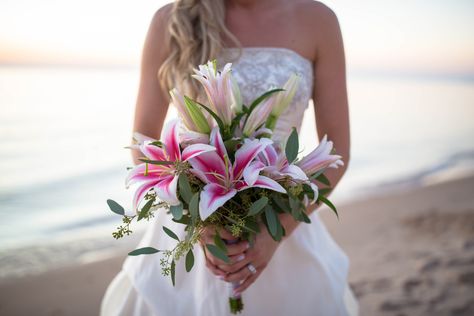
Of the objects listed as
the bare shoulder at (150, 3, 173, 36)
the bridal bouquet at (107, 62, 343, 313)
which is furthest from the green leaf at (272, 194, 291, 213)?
the bare shoulder at (150, 3, 173, 36)

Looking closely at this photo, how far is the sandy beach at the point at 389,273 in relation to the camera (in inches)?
143

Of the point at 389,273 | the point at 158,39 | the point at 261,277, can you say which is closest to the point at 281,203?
the point at 261,277

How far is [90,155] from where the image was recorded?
8156 millimetres

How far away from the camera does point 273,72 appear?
209cm

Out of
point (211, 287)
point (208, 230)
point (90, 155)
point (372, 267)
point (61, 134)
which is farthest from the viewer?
point (61, 134)

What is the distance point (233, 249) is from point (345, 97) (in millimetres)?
1066

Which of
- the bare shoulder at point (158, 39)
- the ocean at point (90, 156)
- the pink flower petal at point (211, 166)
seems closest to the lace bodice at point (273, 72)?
the bare shoulder at point (158, 39)

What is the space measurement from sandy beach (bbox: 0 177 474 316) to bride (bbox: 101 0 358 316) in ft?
5.95

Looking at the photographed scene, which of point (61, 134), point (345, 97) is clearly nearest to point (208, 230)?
point (345, 97)

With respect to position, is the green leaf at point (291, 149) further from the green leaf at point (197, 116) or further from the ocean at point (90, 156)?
the ocean at point (90, 156)

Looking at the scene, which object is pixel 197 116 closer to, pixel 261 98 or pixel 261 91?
pixel 261 98

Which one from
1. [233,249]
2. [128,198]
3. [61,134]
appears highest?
[233,249]

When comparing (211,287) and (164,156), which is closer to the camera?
(164,156)

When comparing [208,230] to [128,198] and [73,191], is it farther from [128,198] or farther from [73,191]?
[73,191]
